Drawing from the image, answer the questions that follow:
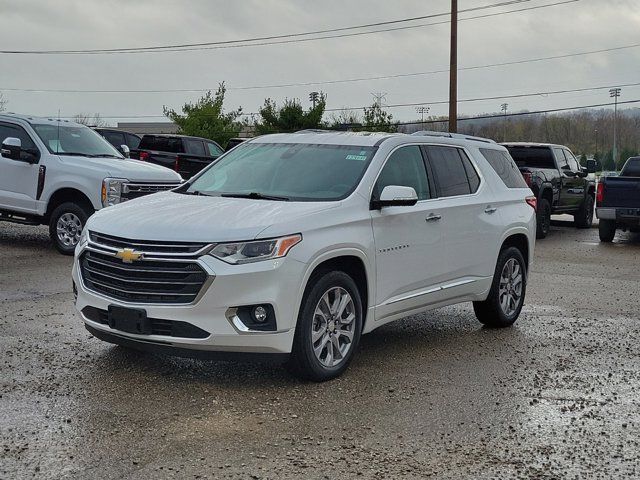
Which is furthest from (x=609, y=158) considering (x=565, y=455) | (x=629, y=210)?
(x=565, y=455)

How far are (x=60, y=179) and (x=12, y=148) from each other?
883 mm

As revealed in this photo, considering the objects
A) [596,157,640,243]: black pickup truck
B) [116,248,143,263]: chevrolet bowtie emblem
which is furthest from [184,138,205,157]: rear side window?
[116,248,143,263]: chevrolet bowtie emblem

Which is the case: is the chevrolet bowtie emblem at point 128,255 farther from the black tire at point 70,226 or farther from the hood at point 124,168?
the black tire at point 70,226

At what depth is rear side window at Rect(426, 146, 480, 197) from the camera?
7.81 metres

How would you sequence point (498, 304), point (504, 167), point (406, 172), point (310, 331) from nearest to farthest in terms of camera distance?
point (310, 331) < point (406, 172) < point (498, 304) < point (504, 167)

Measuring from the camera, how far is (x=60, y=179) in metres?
13.4

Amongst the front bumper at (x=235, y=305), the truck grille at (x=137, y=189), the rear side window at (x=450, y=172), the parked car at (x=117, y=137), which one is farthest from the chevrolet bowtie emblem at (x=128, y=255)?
the parked car at (x=117, y=137)

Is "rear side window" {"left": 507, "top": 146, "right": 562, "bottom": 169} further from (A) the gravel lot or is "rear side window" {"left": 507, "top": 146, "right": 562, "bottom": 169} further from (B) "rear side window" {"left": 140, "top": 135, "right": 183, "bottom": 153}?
Answer: (A) the gravel lot

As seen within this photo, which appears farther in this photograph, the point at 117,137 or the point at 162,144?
the point at 117,137

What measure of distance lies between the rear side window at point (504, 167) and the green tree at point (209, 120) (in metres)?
46.2

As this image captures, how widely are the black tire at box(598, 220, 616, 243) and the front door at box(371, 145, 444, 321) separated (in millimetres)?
11698

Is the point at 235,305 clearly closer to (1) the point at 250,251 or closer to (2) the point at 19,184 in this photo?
(1) the point at 250,251

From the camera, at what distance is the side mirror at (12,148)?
13.4 metres

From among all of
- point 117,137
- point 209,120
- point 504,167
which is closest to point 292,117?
point 209,120
